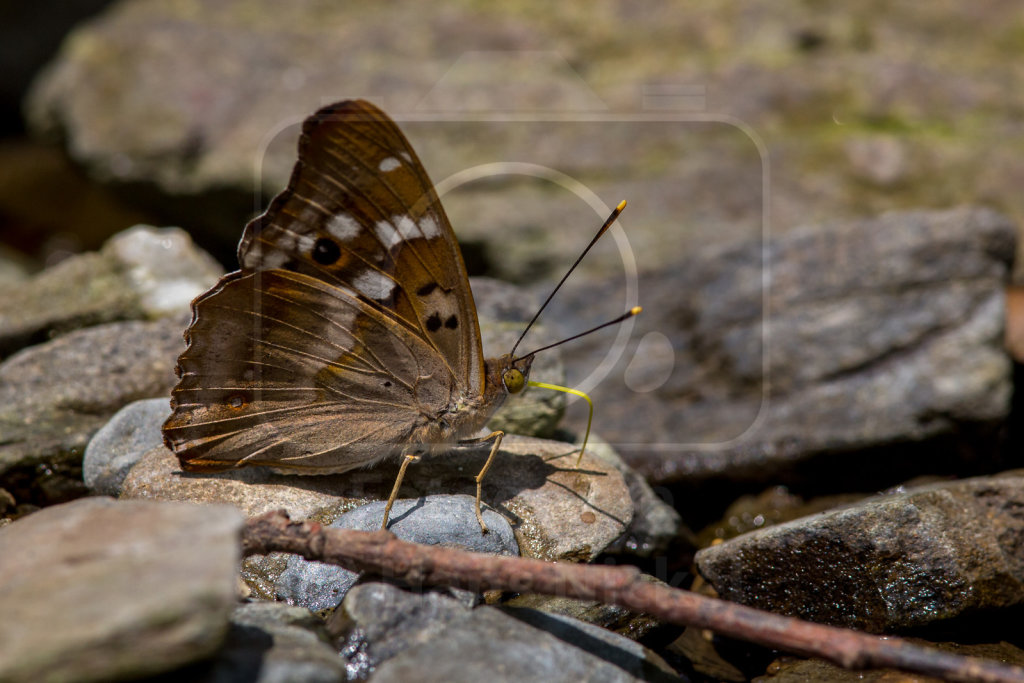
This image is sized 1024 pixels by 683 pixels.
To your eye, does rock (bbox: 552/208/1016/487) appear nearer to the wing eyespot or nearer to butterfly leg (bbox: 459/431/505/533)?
butterfly leg (bbox: 459/431/505/533)

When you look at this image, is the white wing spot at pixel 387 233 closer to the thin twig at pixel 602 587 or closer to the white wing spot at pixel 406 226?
the white wing spot at pixel 406 226

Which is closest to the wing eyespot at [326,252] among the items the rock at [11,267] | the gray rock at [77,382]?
the gray rock at [77,382]

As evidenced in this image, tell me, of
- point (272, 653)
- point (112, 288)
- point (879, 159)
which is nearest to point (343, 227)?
point (272, 653)

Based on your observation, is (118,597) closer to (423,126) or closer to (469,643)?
(469,643)

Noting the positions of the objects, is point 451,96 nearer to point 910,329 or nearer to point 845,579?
point 910,329

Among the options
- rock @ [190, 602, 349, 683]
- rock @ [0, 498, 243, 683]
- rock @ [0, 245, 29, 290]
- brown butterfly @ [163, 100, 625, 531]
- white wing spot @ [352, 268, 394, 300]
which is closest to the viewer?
rock @ [0, 498, 243, 683]

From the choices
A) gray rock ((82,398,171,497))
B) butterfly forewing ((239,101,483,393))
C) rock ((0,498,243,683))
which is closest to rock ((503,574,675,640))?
butterfly forewing ((239,101,483,393))
